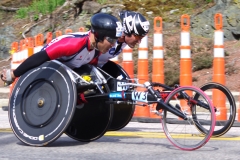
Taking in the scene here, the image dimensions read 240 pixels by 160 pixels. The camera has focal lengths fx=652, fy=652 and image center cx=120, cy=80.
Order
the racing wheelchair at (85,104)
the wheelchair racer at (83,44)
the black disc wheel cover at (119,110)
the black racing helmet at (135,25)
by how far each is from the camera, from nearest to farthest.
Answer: the racing wheelchair at (85,104) → the wheelchair racer at (83,44) → the black racing helmet at (135,25) → the black disc wheel cover at (119,110)

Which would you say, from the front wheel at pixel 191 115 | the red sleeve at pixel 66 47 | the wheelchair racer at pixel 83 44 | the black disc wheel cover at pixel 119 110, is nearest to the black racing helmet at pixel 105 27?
the wheelchair racer at pixel 83 44

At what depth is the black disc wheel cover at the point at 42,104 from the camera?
6867 millimetres

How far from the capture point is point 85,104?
300 inches

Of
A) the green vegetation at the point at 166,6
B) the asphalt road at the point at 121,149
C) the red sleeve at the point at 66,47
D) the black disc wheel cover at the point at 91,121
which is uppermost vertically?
the green vegetation at the point at 166,6

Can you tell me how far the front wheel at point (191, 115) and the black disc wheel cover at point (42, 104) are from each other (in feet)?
3.42

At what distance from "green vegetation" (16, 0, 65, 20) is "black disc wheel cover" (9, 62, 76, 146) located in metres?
18.7

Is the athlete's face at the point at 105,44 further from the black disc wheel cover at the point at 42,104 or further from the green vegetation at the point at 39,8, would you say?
the green vegetation at the point at 39,8

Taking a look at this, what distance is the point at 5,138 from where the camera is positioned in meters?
7.93

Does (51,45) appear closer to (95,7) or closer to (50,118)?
(50,118)

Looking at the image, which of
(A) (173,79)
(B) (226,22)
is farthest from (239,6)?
(A) (173,79)

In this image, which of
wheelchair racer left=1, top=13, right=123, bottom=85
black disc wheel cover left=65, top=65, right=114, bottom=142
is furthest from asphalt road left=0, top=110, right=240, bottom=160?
wheelchair racer left=1, top=13, right=123, bottom=85

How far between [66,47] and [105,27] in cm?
47

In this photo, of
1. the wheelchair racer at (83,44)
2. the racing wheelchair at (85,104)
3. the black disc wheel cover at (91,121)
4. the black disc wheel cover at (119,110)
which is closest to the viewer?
the racing wheelchair at (85,104)

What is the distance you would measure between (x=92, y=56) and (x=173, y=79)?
9391mm
